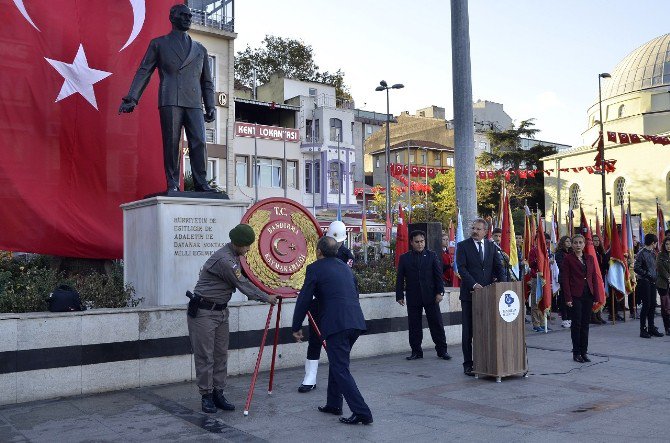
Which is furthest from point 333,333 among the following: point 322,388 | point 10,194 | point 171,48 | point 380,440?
point 10,194

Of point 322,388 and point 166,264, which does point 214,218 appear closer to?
point 166,264

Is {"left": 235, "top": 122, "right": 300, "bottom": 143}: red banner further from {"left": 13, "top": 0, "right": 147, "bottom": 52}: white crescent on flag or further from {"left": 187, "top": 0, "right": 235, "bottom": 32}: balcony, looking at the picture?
{"left": 13, "top": 0, "right": 147, "bottom": 52}: white crescent on flag

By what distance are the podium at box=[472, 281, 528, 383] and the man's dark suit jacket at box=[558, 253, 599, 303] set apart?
156 centimetres

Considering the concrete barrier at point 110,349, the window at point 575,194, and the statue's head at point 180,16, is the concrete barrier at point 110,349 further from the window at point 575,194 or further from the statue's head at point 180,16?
the window at point 575,194

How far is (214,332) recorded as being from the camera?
22.0ft

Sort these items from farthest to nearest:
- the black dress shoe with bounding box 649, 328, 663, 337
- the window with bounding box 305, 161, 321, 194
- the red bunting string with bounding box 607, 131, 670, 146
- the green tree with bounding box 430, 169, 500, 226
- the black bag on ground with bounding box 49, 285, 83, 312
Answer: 1. the green tree with bounding box 430, 169, 500, 226
2. the window with bounding box 305, 161, 321, 194
3. the red bunting string with bounding box 607, 131, 670, 146
4. the black dress shoe with bounding box 649, 328, 663, 337
5. the black bag on ground with bounding box 49, 285, 83, 312

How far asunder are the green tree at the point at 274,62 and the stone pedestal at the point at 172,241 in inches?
1776

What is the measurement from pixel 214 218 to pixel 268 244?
0.81m

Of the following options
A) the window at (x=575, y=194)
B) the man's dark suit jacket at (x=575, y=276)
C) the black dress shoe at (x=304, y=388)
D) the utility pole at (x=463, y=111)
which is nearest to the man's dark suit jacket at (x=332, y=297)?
the black dress shoe at (x=304, y=388)

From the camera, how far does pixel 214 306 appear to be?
666 centimetres

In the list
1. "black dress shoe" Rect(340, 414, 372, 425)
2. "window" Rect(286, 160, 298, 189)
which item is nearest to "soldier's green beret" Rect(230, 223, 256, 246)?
"black dress shoe" Rect(340, 414, 372, 425)

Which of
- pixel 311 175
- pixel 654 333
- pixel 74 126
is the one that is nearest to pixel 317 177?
pixel 311 175

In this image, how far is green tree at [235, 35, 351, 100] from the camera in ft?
174

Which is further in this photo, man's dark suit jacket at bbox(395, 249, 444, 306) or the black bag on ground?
man's dark suit jacket at bbox(395, 249, 444, 306)
